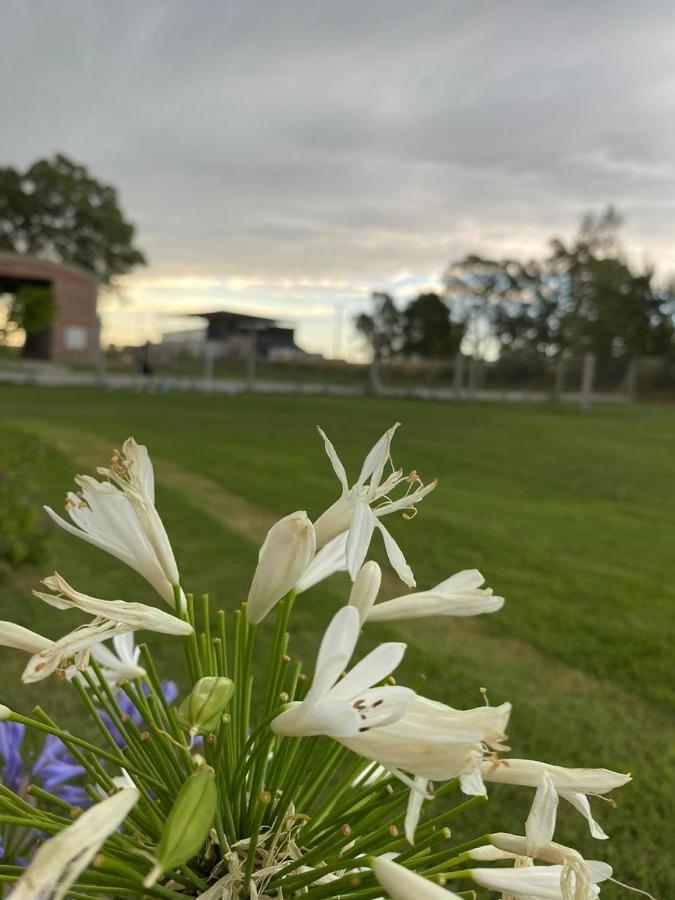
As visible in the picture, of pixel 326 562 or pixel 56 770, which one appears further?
pixel 56 770

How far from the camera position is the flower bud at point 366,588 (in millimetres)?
661

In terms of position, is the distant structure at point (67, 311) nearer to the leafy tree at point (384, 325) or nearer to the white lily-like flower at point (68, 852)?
the leafy tree at point (384, 325)

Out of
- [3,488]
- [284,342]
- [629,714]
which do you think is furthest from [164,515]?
[284,342]

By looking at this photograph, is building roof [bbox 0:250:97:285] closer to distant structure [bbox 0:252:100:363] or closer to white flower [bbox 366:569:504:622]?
distant structure [bbox 0:252:100:363]

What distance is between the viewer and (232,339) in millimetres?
38906

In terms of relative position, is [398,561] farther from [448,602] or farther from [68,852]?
[68,852]

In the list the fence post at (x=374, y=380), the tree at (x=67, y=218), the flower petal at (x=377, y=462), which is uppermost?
the tree at (x=67, y=218)

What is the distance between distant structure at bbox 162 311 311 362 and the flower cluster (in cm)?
2648

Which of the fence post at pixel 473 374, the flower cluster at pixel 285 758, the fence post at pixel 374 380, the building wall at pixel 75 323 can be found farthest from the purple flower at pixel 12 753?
the building wall at pixel 75 323

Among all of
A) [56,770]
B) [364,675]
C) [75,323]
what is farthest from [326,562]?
[75,323]

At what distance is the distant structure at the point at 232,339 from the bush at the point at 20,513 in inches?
888

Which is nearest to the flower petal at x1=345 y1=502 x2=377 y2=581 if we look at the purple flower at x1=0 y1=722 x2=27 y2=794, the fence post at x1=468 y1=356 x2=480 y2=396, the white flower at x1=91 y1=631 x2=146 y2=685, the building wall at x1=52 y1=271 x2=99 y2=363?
the white flower at x1=91 y1=631 x2=146 y2=685

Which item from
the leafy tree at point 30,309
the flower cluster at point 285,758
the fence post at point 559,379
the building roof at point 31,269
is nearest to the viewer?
the flower cluster at point 285,758

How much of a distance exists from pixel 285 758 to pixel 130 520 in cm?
25
